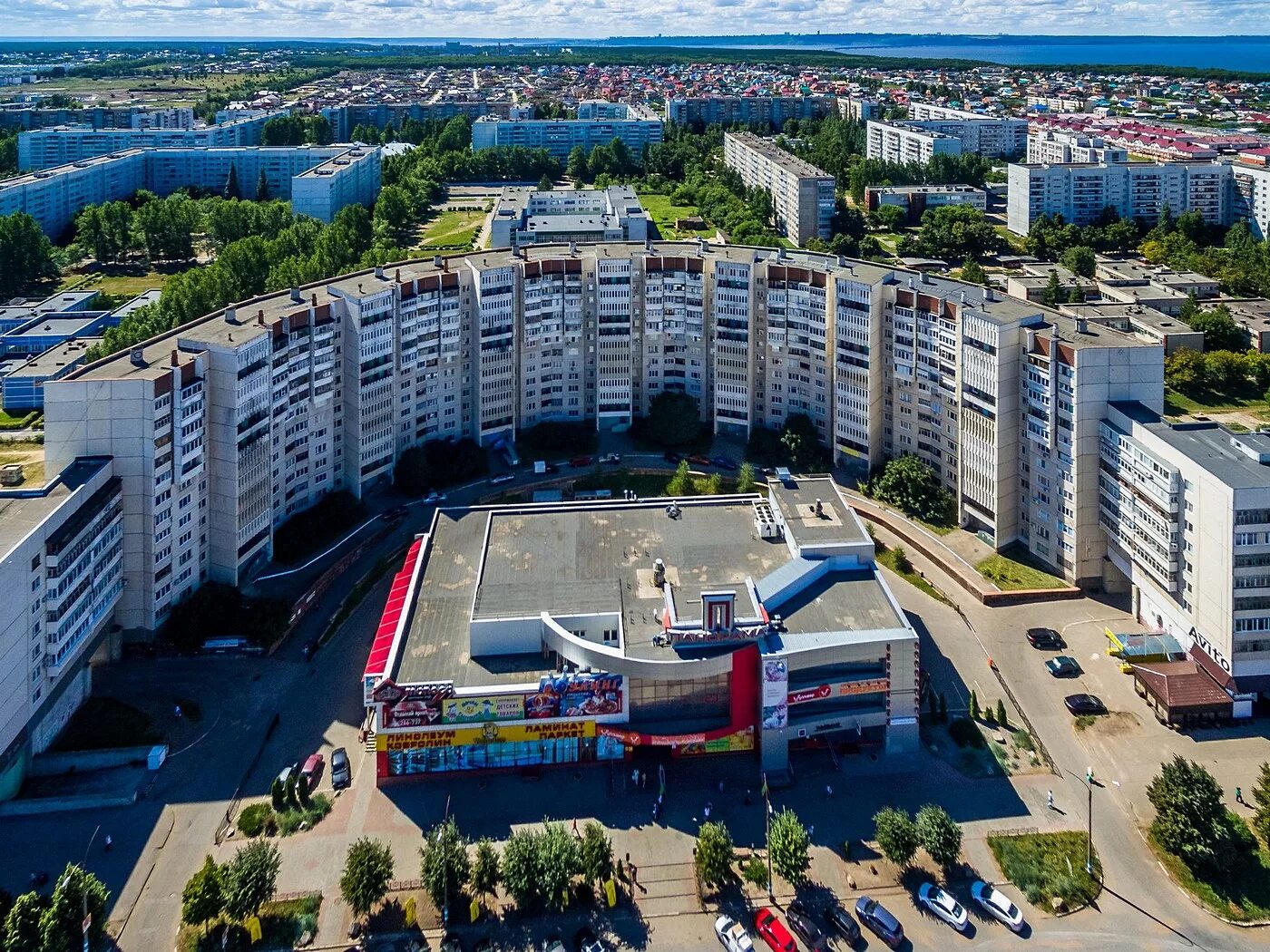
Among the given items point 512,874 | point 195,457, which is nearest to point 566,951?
point 512,874

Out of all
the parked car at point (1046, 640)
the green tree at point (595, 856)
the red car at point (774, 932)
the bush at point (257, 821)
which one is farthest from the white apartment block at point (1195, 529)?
the bush at point (257, 821)

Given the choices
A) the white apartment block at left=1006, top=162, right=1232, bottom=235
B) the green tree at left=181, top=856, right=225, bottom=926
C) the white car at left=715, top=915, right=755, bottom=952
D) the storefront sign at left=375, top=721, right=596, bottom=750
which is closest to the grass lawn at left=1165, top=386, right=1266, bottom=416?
the white apartment block at left=1006, top=162, right=1232, bottom=235

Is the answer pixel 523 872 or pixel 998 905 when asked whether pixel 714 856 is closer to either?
pixel 523 872

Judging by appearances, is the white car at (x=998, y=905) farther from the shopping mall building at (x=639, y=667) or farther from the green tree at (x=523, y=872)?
the green tree at (x=523, y=872)

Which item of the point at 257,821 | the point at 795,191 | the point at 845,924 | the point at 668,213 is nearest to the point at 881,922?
the point at 845,924

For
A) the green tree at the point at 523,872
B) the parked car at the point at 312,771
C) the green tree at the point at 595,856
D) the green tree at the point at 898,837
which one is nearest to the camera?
the green tree at the point at 523,872

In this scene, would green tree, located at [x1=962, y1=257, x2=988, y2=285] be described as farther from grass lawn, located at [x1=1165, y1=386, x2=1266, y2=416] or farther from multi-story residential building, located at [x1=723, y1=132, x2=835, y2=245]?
grass lawn, located at [x1=1165, y1=386, x2=1266, y2=416]
